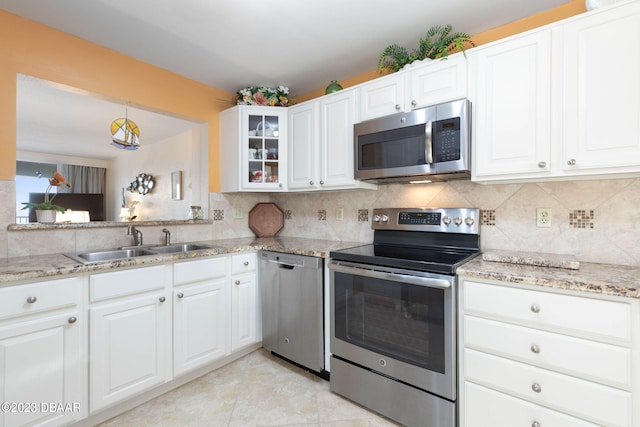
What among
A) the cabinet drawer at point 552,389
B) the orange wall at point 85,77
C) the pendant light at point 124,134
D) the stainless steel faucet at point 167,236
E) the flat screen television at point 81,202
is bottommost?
the cabinet drawer at point 552,389

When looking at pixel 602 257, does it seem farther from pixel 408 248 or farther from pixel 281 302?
pixel 281 302

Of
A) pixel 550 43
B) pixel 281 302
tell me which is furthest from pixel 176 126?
A: pixel 550 43

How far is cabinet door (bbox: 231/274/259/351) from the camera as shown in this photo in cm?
228

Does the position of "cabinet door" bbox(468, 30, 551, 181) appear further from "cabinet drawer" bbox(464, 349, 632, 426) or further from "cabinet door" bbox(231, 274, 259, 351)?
"cabinet door" bbox(231, 274, 259, 351)

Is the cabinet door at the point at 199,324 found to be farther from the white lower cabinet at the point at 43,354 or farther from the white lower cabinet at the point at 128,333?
the white lower cabinet at the point at 43,354

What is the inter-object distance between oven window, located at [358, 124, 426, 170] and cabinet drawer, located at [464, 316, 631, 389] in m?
0.95

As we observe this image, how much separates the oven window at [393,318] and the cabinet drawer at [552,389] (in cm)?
18

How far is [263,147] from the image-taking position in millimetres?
2697

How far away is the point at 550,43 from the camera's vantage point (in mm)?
1439

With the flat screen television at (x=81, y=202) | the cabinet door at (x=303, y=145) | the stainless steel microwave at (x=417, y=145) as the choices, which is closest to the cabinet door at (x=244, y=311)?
the cabinet door at (x=303, y=145)

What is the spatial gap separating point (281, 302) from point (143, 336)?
2.97ft

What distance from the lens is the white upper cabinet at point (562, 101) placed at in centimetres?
128

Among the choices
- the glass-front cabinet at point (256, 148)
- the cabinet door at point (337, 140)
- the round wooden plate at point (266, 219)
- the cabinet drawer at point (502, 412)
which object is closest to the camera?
the cabinet drawer at point (502, 412)

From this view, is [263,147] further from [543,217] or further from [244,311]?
[543,217]
